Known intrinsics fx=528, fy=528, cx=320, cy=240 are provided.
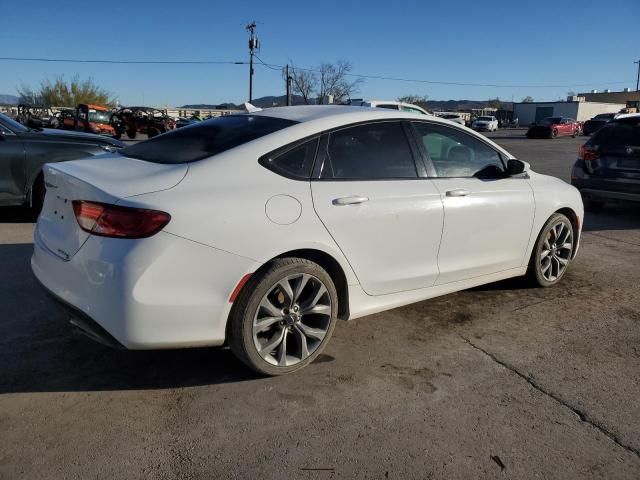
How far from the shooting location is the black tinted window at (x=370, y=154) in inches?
130

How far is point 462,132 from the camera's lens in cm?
408

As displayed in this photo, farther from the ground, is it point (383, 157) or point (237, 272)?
point (383, 157)

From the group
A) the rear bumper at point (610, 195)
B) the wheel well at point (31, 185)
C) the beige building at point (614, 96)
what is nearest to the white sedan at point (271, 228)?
the wheel well at point (31, 185)

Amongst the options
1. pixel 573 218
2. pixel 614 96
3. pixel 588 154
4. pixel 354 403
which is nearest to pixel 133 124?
pixel 588 154

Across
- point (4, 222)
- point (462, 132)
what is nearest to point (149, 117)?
point (4, 222)

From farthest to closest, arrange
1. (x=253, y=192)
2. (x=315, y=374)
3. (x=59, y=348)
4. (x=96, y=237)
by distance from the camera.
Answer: (x=59, y=348) → (x=315, y=374) → (x=253, y=192) → (x=96, y=237)

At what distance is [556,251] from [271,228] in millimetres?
3086

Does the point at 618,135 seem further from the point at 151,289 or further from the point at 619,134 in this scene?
the point at 151,289

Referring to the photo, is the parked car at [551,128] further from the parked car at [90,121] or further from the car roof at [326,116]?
the car roof at [326,116]

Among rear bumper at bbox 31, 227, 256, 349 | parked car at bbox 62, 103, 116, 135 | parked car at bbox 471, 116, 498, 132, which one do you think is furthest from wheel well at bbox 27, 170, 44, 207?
parked car at bbox 471, 116, 498, 132

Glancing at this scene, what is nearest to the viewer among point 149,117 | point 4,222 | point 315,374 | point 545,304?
point 315,374

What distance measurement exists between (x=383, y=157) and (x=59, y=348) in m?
2.44

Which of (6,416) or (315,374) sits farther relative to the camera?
(315,374)

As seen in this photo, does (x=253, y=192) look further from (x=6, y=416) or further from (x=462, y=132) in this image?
(x=462, y=132)
